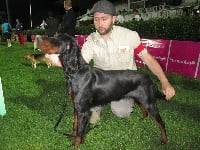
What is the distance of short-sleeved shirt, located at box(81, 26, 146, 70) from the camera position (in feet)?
17.8

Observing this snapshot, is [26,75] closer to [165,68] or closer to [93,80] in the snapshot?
[165,68]

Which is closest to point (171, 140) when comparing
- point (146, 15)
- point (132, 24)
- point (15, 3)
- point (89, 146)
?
point (89, 146)

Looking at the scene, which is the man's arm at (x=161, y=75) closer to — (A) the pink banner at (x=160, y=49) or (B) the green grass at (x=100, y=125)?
(B) the green grass at (x=100, y=125)

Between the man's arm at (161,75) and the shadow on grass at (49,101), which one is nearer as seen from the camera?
the man's arm at (161,75)

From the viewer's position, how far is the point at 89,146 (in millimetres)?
5004

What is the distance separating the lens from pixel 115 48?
217 inches

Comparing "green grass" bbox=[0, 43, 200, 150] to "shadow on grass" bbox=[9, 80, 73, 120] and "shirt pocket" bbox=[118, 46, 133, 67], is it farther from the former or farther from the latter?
A: "shirt pocket" bbox=[118, 46, 133, 67]

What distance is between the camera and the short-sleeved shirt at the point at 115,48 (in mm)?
5434

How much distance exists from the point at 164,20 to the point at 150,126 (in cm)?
1025

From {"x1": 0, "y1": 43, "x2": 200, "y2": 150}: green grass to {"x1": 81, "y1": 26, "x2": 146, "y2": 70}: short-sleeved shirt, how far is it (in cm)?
111

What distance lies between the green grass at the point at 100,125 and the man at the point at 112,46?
77 cm

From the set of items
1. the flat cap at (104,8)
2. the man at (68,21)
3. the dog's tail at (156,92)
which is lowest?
the dog's tail at (156,92)

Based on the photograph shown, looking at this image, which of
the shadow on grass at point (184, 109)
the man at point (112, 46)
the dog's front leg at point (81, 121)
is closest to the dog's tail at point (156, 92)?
the man at point (112, 46)

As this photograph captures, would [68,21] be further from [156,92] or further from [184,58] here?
[156,92]
